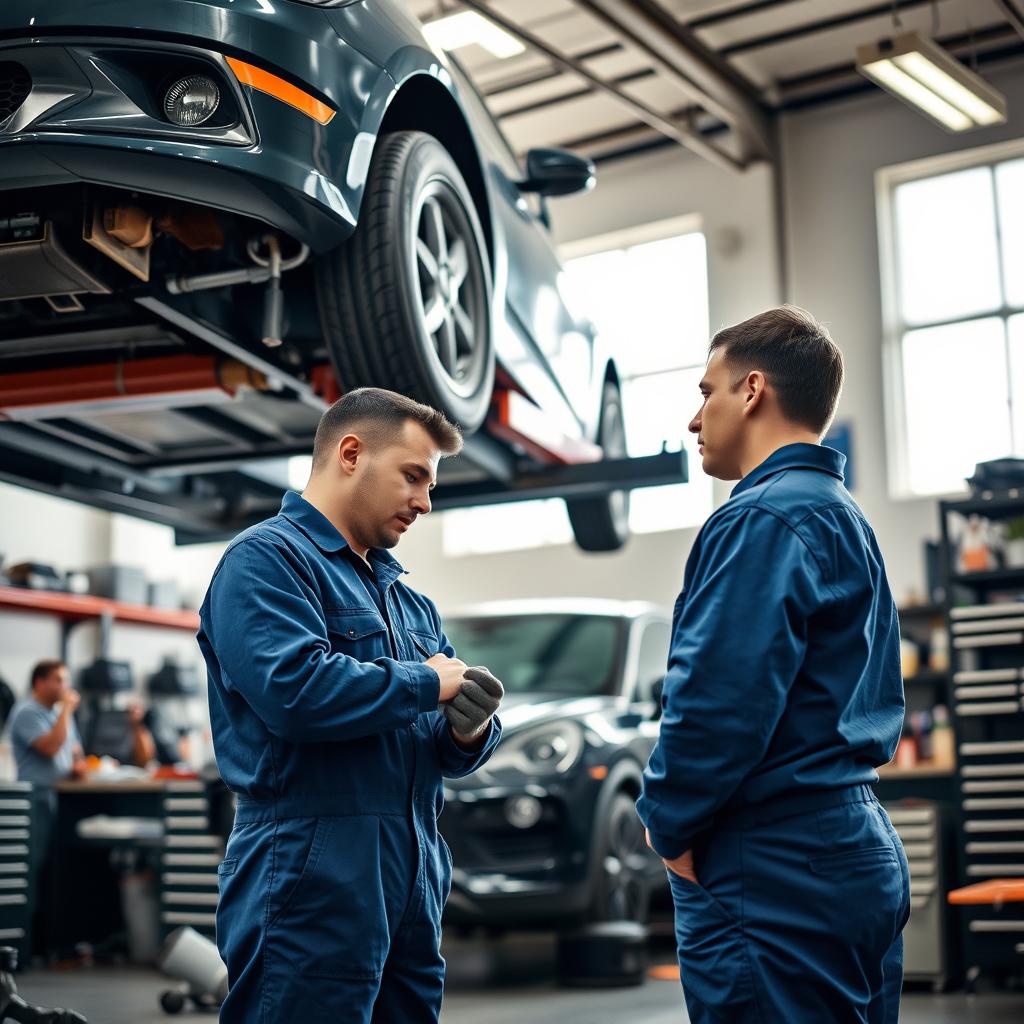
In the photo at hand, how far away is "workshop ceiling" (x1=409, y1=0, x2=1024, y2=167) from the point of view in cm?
873

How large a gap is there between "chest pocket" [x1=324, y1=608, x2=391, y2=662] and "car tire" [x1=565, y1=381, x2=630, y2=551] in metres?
3.20

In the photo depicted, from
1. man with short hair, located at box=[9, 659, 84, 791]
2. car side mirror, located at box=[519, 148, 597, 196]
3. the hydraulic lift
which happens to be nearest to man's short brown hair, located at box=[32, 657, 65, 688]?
man with short hair, located at box=[9, 659, 84, 791]

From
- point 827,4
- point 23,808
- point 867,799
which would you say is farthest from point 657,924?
point 827,4

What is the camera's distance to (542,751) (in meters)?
5.05

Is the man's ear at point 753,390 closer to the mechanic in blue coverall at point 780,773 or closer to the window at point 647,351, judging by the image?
the mechanic in blue coverall at point 780,773

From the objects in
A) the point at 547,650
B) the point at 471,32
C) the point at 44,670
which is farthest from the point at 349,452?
the point at 471,32

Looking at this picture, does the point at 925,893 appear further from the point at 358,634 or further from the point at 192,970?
the point at 358,634

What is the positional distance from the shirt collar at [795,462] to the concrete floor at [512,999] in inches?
116

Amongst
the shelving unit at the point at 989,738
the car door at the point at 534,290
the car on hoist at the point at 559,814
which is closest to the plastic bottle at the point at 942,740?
→ the shelving unit at the point at 989,738

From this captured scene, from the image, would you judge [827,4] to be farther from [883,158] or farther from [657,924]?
[657,924]

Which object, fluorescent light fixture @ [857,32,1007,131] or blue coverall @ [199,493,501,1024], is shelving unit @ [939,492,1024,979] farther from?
blue coverall @ [199,493,501,1024]

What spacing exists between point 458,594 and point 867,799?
933 centimetres

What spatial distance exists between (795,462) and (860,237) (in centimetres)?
848

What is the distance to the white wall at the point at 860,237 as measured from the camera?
29.9 feet
